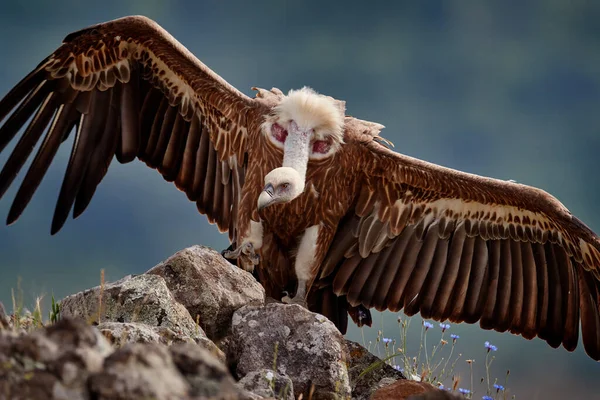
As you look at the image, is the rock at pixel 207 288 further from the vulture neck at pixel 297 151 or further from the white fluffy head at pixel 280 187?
the vulture neck at pixel 297 151

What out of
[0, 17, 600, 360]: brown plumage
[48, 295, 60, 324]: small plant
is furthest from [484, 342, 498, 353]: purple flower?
[48, 295, 60, 324]: small plant

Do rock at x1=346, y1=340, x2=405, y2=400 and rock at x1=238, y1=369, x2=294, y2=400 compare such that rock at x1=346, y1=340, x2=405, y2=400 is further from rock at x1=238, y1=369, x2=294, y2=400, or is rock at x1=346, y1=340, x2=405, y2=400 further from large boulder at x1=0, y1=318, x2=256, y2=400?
large boulder at x1=0, y1=318, x2=256, y2=400

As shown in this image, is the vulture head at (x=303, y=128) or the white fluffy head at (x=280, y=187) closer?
the white fluffy head at (x=280, y=187)

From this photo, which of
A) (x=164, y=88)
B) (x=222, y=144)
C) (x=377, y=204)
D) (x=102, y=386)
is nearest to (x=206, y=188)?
(x=222, y=144)

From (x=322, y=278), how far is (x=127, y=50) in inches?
119

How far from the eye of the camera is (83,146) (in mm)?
8719

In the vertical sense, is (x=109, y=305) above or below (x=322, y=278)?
below

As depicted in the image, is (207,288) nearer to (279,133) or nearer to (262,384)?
(262,384)

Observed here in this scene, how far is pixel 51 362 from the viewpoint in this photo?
276cm

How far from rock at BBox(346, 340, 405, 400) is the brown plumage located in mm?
1455

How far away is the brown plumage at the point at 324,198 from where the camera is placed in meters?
8.05

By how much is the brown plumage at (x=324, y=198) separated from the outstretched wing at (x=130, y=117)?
0.01 meters

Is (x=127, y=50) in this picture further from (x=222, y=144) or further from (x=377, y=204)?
(x=377, y=204)

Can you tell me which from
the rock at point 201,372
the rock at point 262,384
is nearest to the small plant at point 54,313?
the rock at point 262,384
